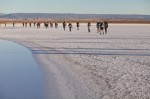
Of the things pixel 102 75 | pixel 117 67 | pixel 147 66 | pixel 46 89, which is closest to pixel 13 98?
pixel 46 89

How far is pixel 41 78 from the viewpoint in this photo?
1241 cm

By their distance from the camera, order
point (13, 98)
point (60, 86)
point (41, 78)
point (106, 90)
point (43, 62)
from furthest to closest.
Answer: point (43, 62), point (41, 78), point (60, 86), point (106, 90), point (13, 98)

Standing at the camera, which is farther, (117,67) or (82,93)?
(117,67)

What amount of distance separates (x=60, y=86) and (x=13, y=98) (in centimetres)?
195

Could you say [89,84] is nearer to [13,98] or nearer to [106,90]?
[106,90]

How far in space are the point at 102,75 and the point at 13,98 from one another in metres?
4.25

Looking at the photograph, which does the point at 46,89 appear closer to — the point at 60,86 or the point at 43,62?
the point at 60,86

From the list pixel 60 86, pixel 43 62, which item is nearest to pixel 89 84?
pixel 60 86

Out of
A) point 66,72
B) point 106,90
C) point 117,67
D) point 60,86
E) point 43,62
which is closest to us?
point 106,90

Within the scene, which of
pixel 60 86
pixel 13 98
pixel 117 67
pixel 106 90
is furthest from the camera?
pixel 117 67

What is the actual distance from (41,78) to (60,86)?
1706mm

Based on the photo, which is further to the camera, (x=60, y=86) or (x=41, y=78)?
(x=41, y=78)

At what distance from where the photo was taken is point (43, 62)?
1673 cm

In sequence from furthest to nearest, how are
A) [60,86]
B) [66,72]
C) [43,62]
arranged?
[43,62], [66,72], [60,86]
